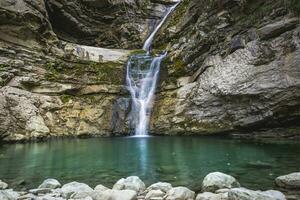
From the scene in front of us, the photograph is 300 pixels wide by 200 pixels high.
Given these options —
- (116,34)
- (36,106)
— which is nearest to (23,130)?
(36,106)

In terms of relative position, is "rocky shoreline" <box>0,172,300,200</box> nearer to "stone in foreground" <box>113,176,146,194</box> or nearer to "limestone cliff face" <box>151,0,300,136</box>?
"stone in foreground" <box>113,176,146,194</box>

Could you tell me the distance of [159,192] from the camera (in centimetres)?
594

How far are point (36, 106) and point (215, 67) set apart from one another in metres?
10.7

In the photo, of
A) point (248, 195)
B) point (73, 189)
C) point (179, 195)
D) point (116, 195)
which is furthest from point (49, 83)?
point (248, 195)

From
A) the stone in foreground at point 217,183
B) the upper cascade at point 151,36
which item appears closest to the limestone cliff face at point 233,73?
the upper cascade at point 151,36

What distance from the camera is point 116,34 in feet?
98.6

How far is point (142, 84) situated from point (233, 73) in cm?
690

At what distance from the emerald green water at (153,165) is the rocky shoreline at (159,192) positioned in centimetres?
59

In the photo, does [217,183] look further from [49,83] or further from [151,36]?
[151,36]

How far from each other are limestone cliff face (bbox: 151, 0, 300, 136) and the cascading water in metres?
0.65

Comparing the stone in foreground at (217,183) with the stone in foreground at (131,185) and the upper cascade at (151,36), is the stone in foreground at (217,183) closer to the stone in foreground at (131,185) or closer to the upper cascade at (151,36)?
the stone in foreground at (131,185)

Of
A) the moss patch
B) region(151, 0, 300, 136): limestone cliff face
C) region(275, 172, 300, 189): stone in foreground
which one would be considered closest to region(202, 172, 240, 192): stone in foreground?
region(275, 172, 300, 189): stone in foreground

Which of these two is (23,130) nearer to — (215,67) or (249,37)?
(215,67)

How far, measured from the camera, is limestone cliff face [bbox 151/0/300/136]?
1504 cm
